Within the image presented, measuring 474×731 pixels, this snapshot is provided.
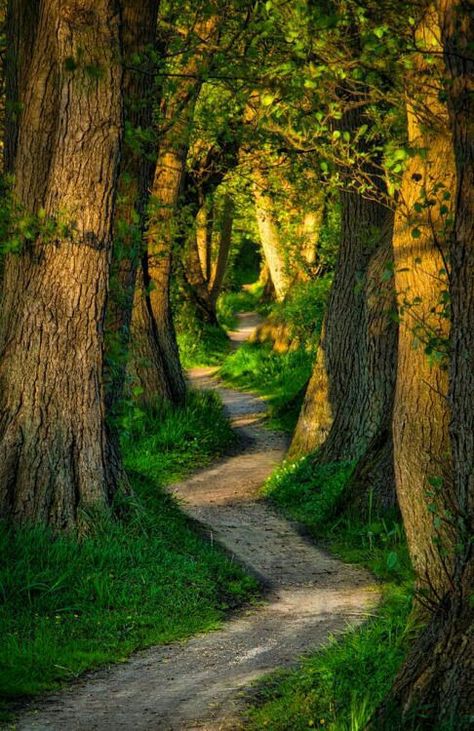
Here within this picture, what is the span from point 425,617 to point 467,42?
3791 mm

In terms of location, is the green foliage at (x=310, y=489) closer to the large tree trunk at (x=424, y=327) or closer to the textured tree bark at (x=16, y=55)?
the large tree trunk at (x=424, y=327)

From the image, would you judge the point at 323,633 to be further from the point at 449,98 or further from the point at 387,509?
the point at 449,98

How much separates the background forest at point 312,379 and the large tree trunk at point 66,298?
0.06 feet

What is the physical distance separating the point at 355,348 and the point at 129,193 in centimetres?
501

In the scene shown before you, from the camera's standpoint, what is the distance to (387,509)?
11.5m

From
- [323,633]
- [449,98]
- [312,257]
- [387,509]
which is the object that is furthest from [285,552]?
[312,257]

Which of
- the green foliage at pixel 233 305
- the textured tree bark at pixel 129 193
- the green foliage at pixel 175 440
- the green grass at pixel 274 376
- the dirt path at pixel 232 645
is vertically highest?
the textured tree bark at pixel 129 193

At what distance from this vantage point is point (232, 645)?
7996mm

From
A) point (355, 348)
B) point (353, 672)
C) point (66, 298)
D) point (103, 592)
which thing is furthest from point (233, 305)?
point (353, 672)

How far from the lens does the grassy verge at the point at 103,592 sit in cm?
742

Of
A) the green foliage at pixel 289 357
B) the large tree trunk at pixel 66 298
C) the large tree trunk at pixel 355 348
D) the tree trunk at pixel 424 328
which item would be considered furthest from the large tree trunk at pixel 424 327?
the green foliage at pixel 289 357

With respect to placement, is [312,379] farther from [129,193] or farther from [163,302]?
[129,193]

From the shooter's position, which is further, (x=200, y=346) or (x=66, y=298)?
(x=200, y=346)

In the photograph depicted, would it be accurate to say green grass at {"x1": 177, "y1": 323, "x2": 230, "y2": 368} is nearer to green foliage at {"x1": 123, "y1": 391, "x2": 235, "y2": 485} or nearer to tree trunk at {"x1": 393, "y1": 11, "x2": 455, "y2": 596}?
green foliage at {"x1": 123, "y1": 391, "x2": 235, "y2": 485}
